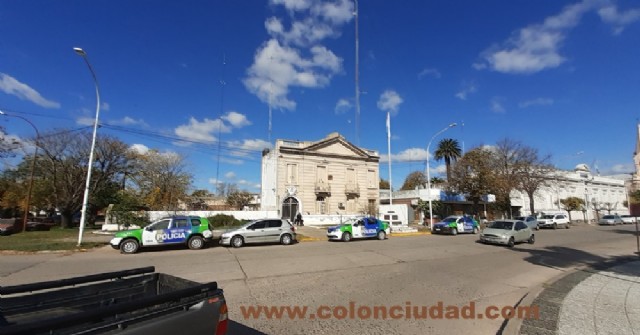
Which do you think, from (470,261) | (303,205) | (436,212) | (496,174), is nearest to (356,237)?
(470,261)

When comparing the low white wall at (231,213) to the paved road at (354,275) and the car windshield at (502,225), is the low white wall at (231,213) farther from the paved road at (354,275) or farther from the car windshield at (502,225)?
the car windshield at (502,225)

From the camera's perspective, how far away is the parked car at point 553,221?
39.2 m

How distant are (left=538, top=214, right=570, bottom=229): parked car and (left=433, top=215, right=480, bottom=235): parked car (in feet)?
49.4

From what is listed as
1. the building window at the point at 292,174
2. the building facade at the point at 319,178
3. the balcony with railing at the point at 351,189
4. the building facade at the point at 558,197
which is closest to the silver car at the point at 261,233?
the building facade at the point at 319,178

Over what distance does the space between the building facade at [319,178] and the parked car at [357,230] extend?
46.6 feet

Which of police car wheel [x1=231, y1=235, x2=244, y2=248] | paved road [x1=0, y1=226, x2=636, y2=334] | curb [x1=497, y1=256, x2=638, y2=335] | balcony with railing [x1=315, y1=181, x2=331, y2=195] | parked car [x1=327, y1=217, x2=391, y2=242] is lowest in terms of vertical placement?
paved road [x1=0, y1=226, x2=636, y2=334]

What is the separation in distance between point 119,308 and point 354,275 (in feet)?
27.3

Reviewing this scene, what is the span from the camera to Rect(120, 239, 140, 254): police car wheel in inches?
631

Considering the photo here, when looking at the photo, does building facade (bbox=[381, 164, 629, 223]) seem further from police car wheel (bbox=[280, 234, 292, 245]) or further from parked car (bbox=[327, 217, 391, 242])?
police car wheel (bbox=[280, 234, 292, 245])

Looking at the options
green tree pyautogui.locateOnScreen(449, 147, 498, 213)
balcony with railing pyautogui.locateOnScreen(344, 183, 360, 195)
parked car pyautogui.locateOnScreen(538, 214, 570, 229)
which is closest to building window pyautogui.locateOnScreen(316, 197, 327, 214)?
balcony with railing pyautogui.locateOnScreen(344, 183, 360, 195)

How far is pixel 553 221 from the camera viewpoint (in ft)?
129

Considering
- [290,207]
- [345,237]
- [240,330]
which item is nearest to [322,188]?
[290,207]

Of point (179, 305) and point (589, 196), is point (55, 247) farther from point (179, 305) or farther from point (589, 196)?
point (589, 196)

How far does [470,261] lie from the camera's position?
13461 millimetres
